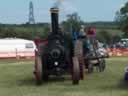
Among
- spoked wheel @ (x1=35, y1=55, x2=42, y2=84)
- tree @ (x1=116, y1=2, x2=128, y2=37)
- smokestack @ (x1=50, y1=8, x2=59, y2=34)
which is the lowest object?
tree @ (x1=116, y1=2, x2=128, y2=37)

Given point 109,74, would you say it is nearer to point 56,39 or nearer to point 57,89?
point 56,39

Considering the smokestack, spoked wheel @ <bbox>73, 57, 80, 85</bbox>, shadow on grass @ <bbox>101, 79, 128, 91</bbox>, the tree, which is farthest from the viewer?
the tree

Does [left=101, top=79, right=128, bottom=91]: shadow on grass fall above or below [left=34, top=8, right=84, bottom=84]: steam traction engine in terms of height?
below

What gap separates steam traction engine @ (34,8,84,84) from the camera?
18.2 metres

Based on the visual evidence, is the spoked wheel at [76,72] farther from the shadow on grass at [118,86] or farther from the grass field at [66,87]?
the shadow on grass at [118,86]

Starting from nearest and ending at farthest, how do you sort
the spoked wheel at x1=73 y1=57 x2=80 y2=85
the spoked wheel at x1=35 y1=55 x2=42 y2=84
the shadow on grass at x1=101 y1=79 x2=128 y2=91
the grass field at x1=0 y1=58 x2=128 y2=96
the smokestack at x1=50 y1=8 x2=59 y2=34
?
the grass field at x1=0 y1=58 x2=128 y2=96
the shadow on grass at x1=101 y1=79 x2=128 y2=91
the spoked wheel at x1=73 y1=57 x2=80 y2=85
the spoked wheel at x1=35 y1=55 x2=42 y2=84
the smokestack at x1=50 y1=8 x2=59 y2=34

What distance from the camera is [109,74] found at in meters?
21.9

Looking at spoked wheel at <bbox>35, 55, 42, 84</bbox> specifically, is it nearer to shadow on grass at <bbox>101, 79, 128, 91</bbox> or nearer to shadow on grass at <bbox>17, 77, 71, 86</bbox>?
shadow on grass at <bbox>17, 77, 71, 86</bbox>

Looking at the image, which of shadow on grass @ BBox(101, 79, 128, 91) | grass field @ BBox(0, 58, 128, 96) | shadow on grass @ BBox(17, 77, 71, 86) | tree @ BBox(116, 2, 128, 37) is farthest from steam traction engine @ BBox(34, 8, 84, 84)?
tree @ BBox(116, 2, 128, 37)

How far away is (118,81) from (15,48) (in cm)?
3207

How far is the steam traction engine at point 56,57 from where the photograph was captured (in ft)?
59.7

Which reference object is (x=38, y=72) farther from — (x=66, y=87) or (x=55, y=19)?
(x=55, y=19)

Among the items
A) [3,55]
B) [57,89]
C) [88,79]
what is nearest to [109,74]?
[88,79]

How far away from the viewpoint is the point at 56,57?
1836 centimetres
